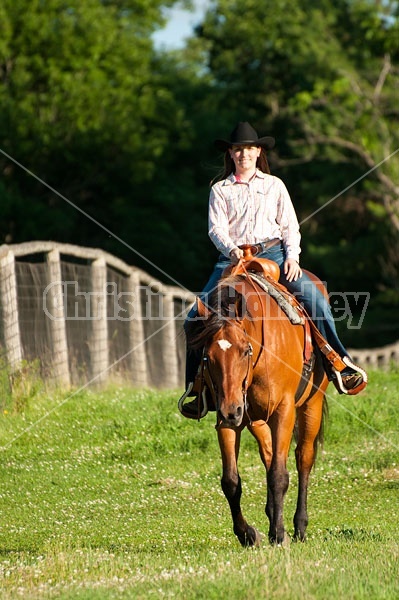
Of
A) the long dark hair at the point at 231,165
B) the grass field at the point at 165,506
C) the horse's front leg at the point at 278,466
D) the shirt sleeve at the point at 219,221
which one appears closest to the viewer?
the grass field at the point at 165,506

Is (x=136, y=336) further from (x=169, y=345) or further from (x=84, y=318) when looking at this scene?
(x=84, y=318)

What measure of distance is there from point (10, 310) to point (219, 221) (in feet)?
17.0

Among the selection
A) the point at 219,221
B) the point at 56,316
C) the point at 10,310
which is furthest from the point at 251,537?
the point at 56,316

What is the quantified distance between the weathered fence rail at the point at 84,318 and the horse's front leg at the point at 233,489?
5490mm

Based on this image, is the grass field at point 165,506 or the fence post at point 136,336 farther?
the fence post at point 136,336

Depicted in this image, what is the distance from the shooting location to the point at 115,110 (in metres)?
41.3

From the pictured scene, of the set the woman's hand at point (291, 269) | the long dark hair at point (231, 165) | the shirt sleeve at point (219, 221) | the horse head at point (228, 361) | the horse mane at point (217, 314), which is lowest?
the horse head at point (228, 361)

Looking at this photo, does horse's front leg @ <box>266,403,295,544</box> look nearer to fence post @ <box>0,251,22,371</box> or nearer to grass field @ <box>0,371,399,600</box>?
grass field @ <box>0,371,399,600</box>

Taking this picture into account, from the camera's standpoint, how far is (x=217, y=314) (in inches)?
300

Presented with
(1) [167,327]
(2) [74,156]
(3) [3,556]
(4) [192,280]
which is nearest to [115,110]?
(2) [74,156]

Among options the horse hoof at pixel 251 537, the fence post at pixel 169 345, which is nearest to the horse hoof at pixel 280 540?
the horse hoof at pixel 251 537

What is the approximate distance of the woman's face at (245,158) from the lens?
8.83 m

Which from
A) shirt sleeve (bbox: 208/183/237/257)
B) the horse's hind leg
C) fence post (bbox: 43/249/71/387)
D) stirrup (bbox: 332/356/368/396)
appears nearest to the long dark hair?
shirt sleeve (bbox: 208/183/237/257)

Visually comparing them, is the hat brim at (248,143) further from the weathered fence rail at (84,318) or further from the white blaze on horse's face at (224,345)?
the weathered fence rail at (84,318)
